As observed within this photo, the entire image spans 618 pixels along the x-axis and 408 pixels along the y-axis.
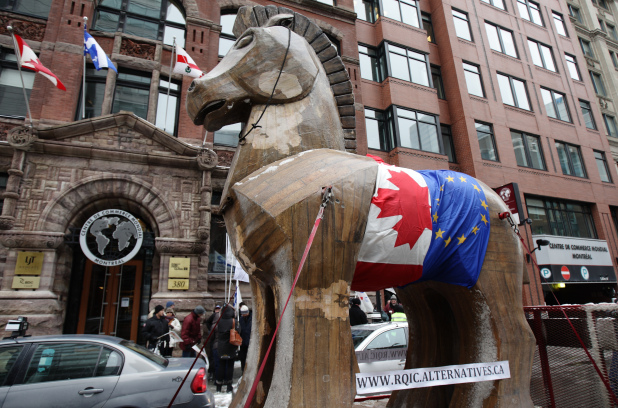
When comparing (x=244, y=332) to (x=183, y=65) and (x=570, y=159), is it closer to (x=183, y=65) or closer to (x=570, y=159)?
(x=183, y=65)

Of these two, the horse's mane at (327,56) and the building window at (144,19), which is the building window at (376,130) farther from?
the horse's mane at (327,56)

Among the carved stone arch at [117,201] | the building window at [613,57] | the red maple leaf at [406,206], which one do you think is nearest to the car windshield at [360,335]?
the red maple leaf at [406,206]

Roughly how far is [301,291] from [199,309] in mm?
6370

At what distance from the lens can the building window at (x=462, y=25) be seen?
1927 centimetres

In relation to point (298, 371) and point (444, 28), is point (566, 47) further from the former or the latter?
point (298, 371)

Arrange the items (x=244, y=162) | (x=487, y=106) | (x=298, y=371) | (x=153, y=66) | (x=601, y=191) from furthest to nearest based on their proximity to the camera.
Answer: (x=601, y=191) → (x=487, y=106) → (x=153, y=66) → (x=244, y=162) → (x=298, y=371)

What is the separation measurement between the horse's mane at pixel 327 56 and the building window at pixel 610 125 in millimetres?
28204

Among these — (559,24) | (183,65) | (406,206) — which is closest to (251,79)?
(406,206)

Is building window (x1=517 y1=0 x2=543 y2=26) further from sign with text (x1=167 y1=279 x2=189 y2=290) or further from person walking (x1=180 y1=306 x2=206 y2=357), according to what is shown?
person walking (x1=180 y1=306 x2=206 y2=357)

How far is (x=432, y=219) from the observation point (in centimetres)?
262

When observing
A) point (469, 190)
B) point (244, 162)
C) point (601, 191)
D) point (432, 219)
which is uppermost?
point (601, 191)

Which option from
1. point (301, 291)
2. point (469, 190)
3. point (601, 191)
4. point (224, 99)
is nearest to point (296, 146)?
point (224, 99)

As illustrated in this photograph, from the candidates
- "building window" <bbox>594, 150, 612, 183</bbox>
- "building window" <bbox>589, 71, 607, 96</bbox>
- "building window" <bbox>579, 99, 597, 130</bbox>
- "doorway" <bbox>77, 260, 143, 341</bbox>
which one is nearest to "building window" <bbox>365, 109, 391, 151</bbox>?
"doorway" <bbox>77, 260, 143, 341</bbox>

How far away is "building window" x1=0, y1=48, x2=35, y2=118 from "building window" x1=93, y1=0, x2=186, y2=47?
2619 millimetres
